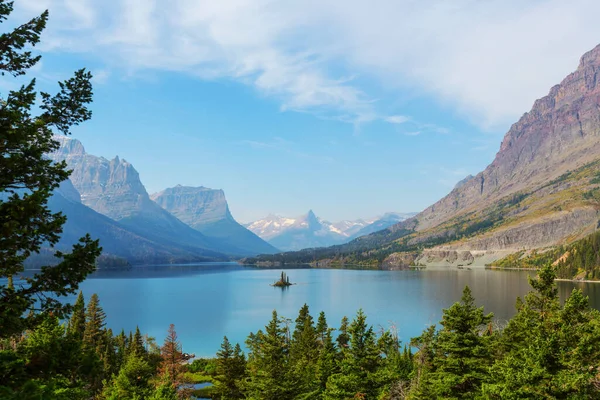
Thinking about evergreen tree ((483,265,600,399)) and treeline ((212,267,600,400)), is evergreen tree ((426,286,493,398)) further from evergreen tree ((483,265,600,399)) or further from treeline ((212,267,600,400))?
evergreen tree ((483,265,600,399))

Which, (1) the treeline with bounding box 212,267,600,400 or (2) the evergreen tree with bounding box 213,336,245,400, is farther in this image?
(2) the evergreen tree with bounding box 213,336,245,400

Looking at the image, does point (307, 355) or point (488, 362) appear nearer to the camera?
point (488, 362)

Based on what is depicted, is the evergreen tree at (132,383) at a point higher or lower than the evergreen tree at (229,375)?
higher

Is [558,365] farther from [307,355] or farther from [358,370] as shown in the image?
[307,355]

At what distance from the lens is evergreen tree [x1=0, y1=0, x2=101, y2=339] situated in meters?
A: 11.5

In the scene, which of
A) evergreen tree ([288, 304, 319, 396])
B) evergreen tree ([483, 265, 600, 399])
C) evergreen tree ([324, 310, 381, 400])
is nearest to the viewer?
evergreen tree ([483, 265, 600, 399])

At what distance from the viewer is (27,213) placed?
38.4 ft

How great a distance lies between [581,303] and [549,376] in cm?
1124

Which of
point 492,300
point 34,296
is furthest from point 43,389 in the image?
point 492,300

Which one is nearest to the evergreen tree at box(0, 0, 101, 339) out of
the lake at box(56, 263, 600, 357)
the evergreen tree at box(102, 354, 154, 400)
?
the evergreen tree at box(102, 354, 154, 400)

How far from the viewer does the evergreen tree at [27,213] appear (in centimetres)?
1154

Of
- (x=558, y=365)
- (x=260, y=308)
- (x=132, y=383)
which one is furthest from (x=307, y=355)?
(x=260, y=308)

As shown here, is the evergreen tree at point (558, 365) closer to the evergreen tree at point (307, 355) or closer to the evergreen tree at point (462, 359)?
the evergreen tree at point (462, 359)

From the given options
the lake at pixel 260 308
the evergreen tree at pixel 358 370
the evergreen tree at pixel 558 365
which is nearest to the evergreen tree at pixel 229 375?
the evergreen tree at pixel 358 370
